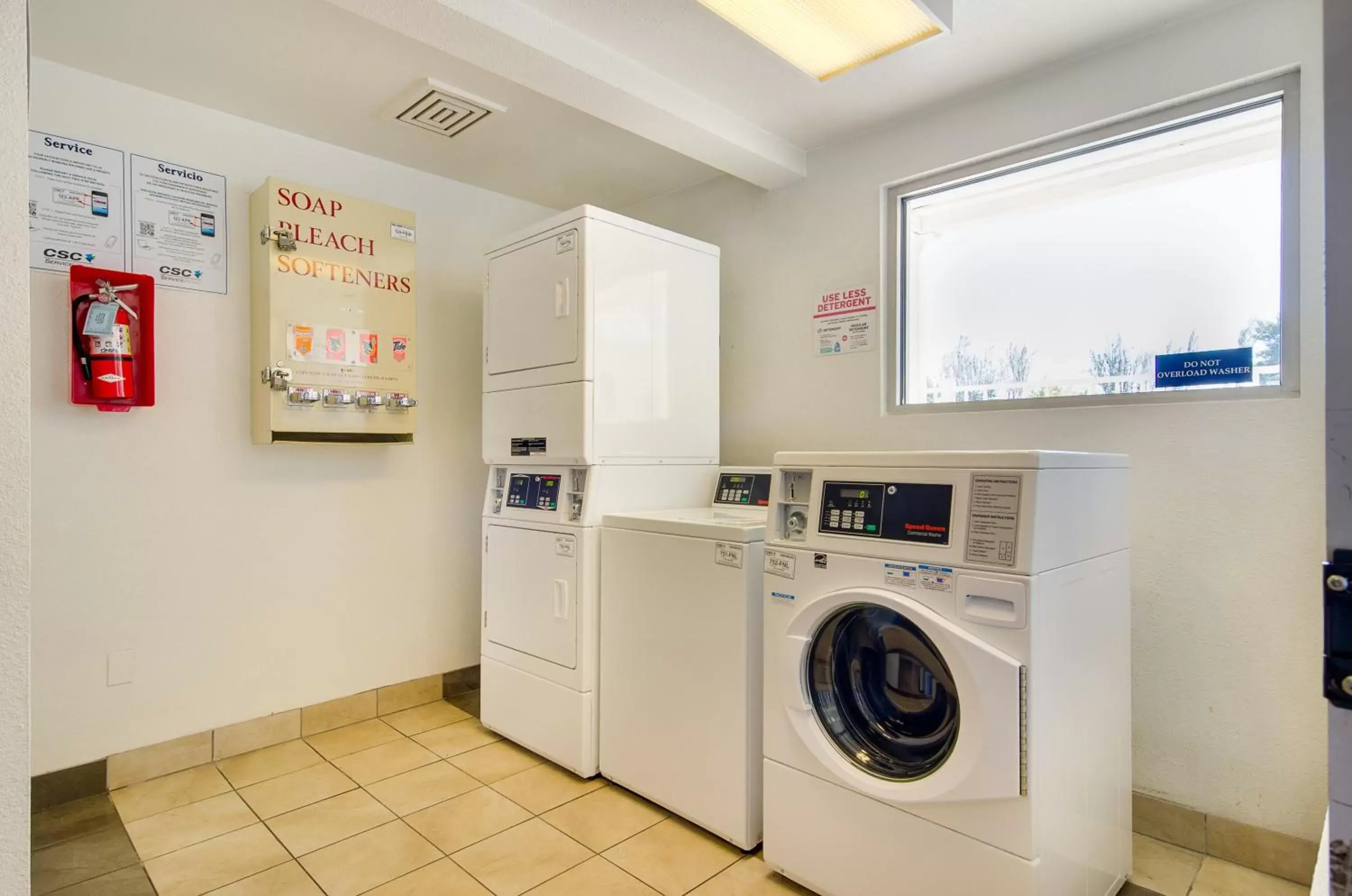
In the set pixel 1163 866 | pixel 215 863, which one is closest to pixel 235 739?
pixel 215 863

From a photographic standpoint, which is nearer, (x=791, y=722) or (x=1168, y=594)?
(x=791, y=722)

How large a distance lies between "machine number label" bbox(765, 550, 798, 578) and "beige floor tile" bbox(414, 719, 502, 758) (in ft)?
5.17

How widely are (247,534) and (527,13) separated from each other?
2.08 m

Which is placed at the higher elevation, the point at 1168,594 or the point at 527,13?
the point at 527,13

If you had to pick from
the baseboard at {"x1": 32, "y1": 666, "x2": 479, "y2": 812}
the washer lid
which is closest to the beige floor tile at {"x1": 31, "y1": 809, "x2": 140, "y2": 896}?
the baseboard at {"x1": 32, "y1": 666, "x2": 479, "y2": 812}

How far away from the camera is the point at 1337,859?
0.73 m

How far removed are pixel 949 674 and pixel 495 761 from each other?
1.77 metres

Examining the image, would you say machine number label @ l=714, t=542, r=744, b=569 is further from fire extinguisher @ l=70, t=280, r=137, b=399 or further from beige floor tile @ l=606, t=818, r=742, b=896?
fire extinguisher @ l=70, t=280, r=137, b=399

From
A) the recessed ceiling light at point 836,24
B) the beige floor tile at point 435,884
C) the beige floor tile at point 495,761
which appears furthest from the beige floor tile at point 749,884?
the recessed ceiling light at point 836,24

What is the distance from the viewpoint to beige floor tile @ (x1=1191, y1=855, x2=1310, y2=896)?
1767mm

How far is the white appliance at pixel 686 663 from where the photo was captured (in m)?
1.95

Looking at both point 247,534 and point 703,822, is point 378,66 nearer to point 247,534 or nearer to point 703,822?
point 247,534

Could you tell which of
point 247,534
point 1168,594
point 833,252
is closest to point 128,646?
point 247,534

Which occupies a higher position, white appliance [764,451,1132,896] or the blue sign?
the blue sign
